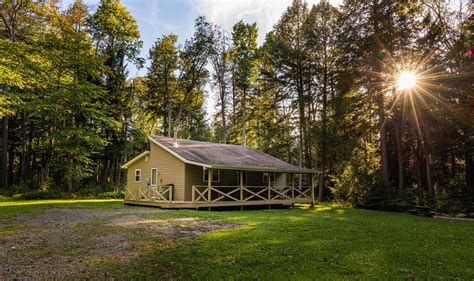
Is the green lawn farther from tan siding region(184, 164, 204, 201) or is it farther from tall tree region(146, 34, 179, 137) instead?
tall tree region(146, 34, 179, 137)

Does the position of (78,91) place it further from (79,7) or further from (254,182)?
(254,182)

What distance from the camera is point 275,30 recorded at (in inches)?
1173

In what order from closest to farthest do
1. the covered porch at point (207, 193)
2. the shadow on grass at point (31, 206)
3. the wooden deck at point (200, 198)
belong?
the shadow on grass at point (31, 206) < the wooden deck at point (200, 198) < the covered porch at point (207, 193)

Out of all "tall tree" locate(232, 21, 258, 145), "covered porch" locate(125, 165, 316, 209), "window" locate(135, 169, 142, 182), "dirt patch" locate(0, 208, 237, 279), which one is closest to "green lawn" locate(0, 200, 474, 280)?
"dirt patch" locate(0, 208, 237, 279)

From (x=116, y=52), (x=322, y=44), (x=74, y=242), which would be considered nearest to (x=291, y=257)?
(x=74, y=242)

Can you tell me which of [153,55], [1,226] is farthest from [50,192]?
[153,55]

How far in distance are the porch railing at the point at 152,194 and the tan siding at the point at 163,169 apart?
30cm

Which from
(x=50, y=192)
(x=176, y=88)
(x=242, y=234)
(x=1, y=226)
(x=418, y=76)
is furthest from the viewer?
(x=176, y=88)

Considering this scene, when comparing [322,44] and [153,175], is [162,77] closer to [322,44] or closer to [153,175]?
[153,175]

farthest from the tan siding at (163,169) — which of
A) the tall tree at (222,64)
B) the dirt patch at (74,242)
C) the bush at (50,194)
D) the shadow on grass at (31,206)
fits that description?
the tall tree at (222,64)

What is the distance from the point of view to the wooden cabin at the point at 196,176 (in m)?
17.2

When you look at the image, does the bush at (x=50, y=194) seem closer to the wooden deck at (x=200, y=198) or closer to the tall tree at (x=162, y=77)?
the wooden deck at (x=200, y=198)

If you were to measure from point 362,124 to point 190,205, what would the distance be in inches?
490

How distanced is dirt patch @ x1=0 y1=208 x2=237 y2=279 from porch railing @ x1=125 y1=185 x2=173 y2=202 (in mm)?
6324
